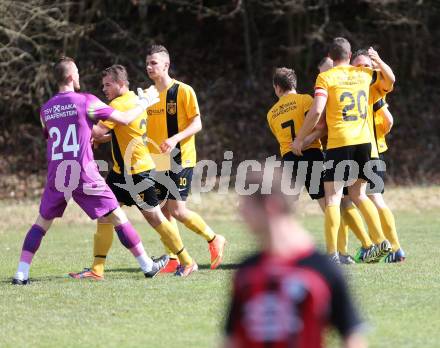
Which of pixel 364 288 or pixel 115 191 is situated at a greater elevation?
pixel 115 191

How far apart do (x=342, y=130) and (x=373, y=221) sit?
3.16 feet

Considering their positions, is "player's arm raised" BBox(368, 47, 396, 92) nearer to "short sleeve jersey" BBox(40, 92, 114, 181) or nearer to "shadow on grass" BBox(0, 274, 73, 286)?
"short sleeve jersey" BBox(40, 92, 114, 181)

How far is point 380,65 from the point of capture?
9.50 m

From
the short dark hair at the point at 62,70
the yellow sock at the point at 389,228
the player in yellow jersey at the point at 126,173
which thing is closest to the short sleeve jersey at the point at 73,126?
the short dark hair at the point at 62,70

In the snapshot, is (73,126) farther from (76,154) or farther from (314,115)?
(314,115)

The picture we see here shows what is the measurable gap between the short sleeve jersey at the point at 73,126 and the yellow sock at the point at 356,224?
285cm

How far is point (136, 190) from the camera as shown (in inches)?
352

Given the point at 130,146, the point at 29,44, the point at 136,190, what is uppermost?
the point at 29,44

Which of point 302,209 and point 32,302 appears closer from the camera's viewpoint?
point 32,302

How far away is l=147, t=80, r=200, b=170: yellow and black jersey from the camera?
30.7 ft

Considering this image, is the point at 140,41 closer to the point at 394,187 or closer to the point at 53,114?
the point at 394,187

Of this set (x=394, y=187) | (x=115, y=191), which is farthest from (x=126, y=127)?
(x=394, y=187)

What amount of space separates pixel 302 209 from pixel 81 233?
448cm

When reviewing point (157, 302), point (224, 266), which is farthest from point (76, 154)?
point (224, 266)
